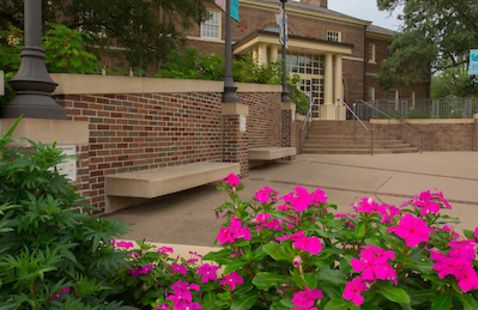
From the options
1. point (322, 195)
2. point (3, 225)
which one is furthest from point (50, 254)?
point (322, 195)

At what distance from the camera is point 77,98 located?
4715mm

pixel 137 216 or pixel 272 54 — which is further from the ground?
pixel 272 54

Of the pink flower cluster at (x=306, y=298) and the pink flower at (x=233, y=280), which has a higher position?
the pink flower cluster at (x=306, y=298)

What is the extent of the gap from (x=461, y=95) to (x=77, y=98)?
87.7 feet

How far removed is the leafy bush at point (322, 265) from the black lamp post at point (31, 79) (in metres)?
2.53

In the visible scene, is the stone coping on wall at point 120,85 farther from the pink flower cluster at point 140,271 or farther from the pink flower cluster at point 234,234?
the pink flower cluster at point 234,234

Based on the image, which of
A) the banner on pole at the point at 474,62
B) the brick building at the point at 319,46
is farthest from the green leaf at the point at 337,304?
the brick building at the point at 319,46

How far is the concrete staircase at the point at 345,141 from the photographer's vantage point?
54.4ft

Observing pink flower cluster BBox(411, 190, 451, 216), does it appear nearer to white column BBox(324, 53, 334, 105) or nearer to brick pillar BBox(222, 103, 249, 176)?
brick pillar BBox(222, 103, 249, 176)

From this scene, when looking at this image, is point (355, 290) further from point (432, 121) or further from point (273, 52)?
point (432, 121)

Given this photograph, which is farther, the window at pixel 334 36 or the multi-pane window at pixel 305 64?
the window at pixel 334 36

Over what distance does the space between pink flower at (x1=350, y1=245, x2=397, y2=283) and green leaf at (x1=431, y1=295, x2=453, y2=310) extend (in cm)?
18

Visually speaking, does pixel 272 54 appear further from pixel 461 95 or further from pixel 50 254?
pixel 50 254

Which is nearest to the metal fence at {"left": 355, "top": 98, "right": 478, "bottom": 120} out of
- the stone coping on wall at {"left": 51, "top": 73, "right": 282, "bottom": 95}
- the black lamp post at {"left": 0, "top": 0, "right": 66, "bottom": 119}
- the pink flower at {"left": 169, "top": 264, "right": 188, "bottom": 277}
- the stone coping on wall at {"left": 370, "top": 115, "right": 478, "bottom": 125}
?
the stone coping on wall at {"left": 370, "top": 115, "right": 478, "bottom": 125}
